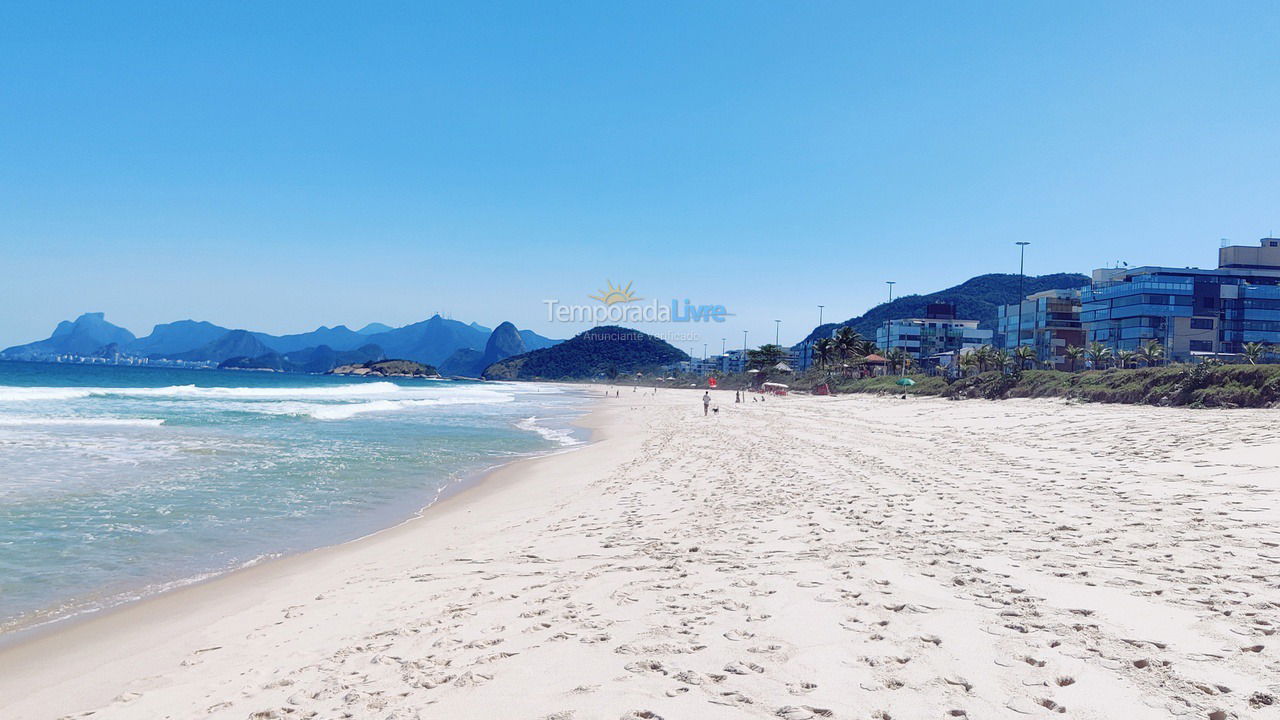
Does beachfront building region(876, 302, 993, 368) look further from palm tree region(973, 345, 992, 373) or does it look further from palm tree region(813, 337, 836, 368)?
palm tree region(973, 345, 992, 373)

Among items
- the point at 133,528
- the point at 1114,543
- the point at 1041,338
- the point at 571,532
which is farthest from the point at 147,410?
the point at 1041,338

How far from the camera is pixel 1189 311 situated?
66938 mm

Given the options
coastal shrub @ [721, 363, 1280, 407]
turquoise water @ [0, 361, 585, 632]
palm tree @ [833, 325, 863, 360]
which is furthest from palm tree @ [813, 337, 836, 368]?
turquoise water @ [0, 361, 585, 632]

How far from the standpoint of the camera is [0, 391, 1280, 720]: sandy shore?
10.6ft

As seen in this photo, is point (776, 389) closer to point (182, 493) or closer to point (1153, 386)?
point (1153, 386)

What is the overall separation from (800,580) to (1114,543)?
111 inches

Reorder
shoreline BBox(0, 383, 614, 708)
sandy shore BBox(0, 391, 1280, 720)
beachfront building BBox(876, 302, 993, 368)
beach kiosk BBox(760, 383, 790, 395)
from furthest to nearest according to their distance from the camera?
beachfront building BBox(876, 302, 993, 368) → beach kiosk BBox(760, 383, 790, 395) → shoreline BBox(0, 383, 614, 708) → sandy shore BBox(0, 391, 1280, 720)

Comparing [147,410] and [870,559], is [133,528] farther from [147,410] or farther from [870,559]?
[147,410]

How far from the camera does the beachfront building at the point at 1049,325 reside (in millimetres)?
74438

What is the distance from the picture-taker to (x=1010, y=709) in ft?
9.74

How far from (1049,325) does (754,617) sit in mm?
85813

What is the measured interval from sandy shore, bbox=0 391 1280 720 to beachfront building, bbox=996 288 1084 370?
71.1 m

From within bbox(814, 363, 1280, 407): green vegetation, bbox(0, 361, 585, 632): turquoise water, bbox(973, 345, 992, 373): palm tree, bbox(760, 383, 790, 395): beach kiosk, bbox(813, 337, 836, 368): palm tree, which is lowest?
bbox(0, 361, 585, 632): turquoise water

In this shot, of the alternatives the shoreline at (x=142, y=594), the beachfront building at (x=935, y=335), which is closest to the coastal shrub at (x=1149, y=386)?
the shoreline at (x=142, y=594)
